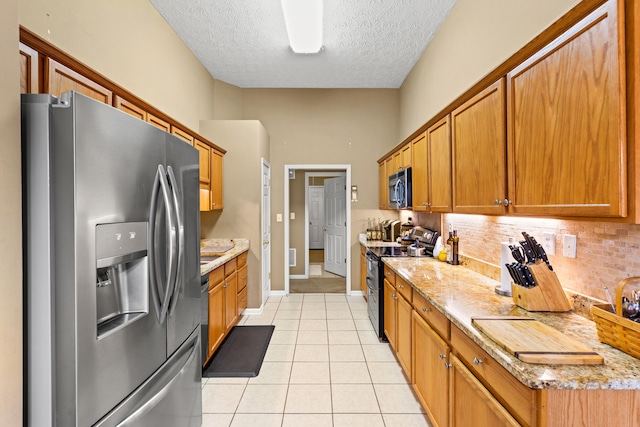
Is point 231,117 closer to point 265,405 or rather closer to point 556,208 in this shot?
point 265,405

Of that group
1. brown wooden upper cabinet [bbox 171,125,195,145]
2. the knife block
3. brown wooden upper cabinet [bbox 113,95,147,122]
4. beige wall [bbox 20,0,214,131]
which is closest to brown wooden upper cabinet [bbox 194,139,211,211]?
brown wooden upper cabinet [bbox 171,125,195,145]

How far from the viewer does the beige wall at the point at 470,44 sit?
1861mm

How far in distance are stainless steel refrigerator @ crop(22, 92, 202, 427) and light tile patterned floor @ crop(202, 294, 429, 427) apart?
91cm

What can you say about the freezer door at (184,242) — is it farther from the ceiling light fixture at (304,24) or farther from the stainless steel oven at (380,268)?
the stainless steel oven at (380,268)

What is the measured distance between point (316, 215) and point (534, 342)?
770cm

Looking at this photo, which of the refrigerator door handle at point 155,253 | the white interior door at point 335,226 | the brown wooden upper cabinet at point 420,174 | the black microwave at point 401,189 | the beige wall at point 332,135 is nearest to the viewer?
the refrigerator door handle at point 155,253

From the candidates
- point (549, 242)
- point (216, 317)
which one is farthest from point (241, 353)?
point (549, 242)

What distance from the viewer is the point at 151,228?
126cm

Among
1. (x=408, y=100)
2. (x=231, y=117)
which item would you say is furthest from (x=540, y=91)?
(x=231, y=117)

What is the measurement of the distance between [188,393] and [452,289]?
1.64 meters

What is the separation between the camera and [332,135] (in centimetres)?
487

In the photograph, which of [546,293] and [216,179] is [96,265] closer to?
[546,293]

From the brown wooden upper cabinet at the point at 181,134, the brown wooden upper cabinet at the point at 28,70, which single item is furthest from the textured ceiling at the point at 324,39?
the brown wooden upper cabinet at the point at 28,70

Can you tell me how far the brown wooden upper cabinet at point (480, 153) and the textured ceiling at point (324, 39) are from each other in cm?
148
